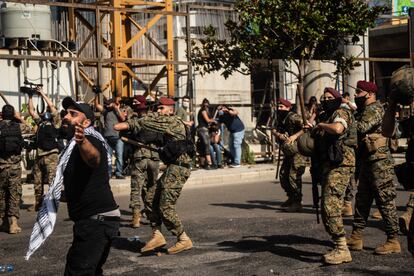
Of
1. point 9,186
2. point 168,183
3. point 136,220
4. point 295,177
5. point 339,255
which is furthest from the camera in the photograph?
point 295,177

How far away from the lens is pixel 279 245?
8469 millimetres

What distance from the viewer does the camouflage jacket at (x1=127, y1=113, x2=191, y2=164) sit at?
8.29m

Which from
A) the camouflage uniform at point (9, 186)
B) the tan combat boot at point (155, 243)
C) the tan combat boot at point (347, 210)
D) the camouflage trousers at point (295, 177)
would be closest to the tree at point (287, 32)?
the camouflage trousers at point (295, 177)

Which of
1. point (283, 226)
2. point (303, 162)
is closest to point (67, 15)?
point (303, 162)

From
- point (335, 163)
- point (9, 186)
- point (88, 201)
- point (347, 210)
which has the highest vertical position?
point (335, 163)

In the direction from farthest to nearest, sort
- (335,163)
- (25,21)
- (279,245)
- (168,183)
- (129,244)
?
(25,21) → (129,244) → (279,245) → (168,183) → (335,163)

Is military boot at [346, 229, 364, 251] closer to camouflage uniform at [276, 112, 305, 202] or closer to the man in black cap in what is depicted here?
camouflage uniform at [276, 112, 305, 202]

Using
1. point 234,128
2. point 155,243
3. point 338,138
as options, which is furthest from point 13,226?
point 234,128

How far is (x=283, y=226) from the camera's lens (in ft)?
32.2

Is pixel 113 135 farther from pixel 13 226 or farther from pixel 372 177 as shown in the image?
pixel 372 177

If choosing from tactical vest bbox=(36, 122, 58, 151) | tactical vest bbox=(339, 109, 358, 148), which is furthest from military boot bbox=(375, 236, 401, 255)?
tactical vest bbox=(36, 122, 58, 151)

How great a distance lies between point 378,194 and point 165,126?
99.6 inches

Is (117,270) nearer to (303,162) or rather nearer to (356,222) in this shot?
(356,222)

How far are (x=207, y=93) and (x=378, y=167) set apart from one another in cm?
1302
